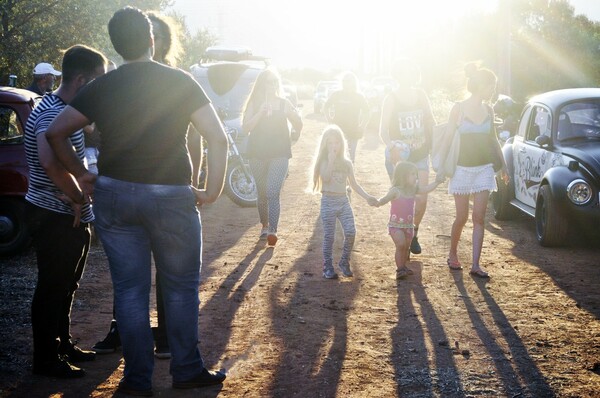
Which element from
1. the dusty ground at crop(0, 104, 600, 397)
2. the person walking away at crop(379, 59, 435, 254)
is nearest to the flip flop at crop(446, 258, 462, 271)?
the dusty ground at crop(0, 104, 600, 397)

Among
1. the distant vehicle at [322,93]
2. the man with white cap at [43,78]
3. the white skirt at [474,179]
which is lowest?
the distant vehicle at [322,93]

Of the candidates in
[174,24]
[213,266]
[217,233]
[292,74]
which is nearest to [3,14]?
[217,233]

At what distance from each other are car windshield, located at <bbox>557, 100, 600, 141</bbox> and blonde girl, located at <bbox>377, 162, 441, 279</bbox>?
9.63 feet

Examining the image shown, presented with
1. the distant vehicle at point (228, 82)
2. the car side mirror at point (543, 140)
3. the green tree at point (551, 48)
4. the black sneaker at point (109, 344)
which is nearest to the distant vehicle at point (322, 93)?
the green tree at point (551, 48)

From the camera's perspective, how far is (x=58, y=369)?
6.02 meters

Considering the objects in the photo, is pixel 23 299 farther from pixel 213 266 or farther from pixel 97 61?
pixel 97 61

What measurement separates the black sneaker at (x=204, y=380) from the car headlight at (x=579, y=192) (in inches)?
233

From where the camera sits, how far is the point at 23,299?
8430 millimetres

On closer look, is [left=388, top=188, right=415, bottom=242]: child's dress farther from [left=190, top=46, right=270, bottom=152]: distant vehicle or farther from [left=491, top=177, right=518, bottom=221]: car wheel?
[left=190, top=46, right=270, bottom=152]: distant vehicle

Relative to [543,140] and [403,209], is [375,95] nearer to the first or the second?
[543,140]

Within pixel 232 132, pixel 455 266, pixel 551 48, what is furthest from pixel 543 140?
pixel 551 48

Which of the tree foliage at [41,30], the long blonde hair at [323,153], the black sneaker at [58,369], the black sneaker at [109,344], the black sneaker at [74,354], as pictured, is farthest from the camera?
the tree foliage at [41,30]

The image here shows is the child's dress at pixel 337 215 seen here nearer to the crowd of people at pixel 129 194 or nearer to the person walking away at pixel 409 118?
the person walking away at pixel 409 118

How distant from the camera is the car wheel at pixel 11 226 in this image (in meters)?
10.5
